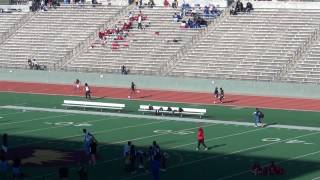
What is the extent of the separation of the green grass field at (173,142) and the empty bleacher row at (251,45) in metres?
9.82

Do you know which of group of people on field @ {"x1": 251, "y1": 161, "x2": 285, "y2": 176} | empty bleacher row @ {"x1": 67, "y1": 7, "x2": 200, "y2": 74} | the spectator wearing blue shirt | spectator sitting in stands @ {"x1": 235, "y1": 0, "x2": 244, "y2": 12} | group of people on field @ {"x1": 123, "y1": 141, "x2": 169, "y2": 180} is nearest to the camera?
the spectator wearing blue shirt

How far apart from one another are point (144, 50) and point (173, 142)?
27722 mm

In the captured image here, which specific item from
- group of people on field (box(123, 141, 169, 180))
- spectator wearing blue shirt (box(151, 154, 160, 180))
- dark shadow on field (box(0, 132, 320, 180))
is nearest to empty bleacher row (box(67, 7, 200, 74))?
dark shadow on field (box(0, 132, 320, 180))

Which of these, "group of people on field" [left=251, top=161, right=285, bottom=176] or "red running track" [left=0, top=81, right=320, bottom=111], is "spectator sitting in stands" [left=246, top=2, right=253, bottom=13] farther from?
"group of people on field" [left=251, top=161, right=285, bottom=176]

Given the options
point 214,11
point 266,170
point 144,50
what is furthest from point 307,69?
point 266,170

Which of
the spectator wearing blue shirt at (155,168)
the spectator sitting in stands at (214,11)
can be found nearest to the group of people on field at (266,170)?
the spectator wearing blue shirt at (155,168)

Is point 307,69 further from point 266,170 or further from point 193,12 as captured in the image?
point 266,170

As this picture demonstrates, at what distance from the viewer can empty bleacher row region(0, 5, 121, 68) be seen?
6838 centimetres

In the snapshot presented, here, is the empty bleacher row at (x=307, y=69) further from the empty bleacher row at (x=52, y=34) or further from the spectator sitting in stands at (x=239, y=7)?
the empty bleacher row at (x=52, y=34)

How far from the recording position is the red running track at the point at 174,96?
49250mm

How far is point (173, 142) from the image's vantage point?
121 feet

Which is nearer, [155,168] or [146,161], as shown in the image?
[155,168]

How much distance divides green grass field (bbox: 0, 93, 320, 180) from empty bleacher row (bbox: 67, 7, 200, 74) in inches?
526

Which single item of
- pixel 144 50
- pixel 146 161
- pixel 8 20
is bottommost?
pixel 146 161
